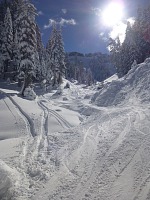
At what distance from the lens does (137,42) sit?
66.9 m

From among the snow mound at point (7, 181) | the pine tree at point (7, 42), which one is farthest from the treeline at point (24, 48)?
the snow mound at point (7, 181)

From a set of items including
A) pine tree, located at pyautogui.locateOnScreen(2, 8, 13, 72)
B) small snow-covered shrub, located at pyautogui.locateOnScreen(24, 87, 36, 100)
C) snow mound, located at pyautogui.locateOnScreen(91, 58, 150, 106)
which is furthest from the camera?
pine tree, located at pyautogui.locateOnScreen(2, 8, 13, 72)

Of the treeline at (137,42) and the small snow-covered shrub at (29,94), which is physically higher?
the treeline at (137,42)

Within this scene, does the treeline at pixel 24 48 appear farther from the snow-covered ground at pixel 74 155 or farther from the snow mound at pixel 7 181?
the snow mound at pixel 7 181

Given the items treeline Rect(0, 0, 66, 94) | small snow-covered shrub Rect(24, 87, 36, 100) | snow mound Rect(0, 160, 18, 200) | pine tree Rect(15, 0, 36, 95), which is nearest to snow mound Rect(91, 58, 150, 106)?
small snow-covered shrub Rect(24, 87, 36, 100)

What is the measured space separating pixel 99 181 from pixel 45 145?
5.83 meters

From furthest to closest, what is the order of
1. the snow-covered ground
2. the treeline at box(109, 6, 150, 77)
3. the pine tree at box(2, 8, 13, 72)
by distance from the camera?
the treeline at box(109, 6, 150, 77) → the pine tree at box(2, 8, 13, 72) → the snow-covered ground

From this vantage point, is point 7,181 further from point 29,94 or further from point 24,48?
point 24,48

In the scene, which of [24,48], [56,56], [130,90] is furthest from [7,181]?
[56,56]

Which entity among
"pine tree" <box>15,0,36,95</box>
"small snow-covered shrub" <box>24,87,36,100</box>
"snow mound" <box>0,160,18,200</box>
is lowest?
"snow mound" <box>0,160,18,200</box>

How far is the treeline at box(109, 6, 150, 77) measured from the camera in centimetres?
6494

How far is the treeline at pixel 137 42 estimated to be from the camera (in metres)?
64.9

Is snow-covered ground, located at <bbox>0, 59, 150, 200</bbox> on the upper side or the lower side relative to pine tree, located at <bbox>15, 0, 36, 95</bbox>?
lower

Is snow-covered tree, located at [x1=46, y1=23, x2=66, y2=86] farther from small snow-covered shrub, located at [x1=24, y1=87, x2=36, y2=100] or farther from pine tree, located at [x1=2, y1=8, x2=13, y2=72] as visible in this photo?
small snow-covered shrub, located at [x1=24, y1=87, x2=36, y2=100]
